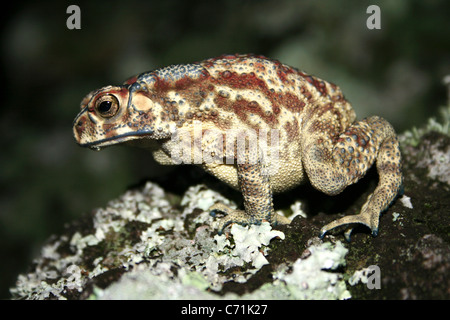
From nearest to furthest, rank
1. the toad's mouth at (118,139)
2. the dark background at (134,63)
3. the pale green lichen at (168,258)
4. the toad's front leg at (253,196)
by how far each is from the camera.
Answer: the pale green lichen at (168,258), the toad's mouth at (118,139), the toad's front leg at (253,196), the dark background at (134,63)

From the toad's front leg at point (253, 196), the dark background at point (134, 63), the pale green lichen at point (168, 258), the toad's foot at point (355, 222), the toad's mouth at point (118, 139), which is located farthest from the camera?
the dark background at point (134, 63)

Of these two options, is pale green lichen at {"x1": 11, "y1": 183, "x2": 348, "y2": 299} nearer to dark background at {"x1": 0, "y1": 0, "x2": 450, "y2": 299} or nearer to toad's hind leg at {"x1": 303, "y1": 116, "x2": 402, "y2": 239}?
toad's hind leg at {"x1": 303, "y1": 116, "x2": 402, "y2": 239}

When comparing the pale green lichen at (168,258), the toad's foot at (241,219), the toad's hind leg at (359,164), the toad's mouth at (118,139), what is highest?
the toad's mouth at (118,139)

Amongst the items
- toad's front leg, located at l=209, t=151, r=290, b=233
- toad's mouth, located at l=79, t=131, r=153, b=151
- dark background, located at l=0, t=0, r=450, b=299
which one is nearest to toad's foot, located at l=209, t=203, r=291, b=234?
toad's front leg, located at l=209, t=151, r=290, b=233

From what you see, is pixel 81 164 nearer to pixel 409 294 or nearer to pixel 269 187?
pixel 269 187

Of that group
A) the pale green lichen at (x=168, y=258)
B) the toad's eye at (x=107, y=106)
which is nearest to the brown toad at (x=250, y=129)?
the toad's eye at (x=107, y=106)

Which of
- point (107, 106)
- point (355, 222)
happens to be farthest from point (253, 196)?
point (107, 106)

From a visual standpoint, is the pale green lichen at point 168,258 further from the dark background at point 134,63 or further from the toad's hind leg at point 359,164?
the dark background at point 134,63
